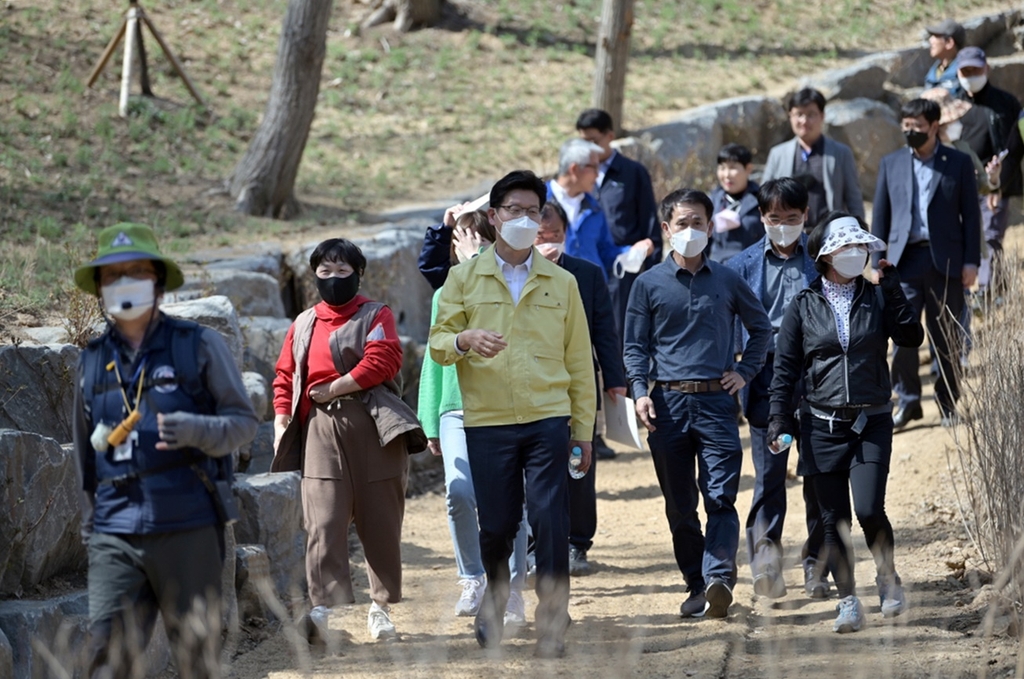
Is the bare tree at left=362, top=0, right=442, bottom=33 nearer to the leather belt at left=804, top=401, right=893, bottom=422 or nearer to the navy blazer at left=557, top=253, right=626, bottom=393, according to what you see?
the navy blazer at left=557, top=253, right=626, bottom=393

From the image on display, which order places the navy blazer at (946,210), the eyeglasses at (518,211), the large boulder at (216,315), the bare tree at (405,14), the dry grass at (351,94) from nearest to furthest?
the eyeglasses at (518,211), the large boulder at (216,315), the navy blazer at (946,210), the dry grass at (351,94), the bare tree at (405,14)

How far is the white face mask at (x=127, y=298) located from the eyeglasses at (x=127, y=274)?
21 millimetres

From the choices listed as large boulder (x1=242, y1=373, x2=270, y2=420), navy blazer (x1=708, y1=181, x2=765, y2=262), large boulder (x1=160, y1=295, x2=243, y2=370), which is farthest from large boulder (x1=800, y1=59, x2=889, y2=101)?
large boulder (x1=160, y1=295, x2=243, y2=370)

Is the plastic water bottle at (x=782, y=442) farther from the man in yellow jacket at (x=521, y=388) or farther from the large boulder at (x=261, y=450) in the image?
the large boulder at (x=261, y=450)

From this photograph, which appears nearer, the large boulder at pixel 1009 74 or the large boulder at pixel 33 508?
the large boulder at pixel 33 508

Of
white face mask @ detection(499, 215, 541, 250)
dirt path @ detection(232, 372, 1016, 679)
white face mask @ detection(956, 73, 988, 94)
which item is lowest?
dirt path @ detection(232, 372, 1016, 679)

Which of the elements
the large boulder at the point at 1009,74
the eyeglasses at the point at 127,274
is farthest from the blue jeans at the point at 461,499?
the large boulder at the point at 1009,74

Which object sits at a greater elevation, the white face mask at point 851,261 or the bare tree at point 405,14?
the bare tree at point 405,14

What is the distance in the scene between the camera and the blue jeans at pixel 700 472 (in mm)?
5516

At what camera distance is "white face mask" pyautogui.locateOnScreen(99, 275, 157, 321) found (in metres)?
3.86

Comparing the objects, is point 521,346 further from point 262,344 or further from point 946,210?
point 946,210

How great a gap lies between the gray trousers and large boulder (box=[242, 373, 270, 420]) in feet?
10.1

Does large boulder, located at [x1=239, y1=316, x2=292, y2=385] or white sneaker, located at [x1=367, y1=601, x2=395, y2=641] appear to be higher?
large boulder, located at [x1=239, y1=316, x2=292, y2=385]

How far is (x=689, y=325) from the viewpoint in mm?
5625
